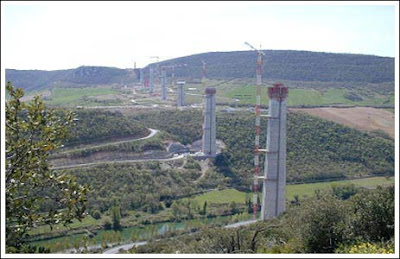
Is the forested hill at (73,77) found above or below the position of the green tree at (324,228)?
above

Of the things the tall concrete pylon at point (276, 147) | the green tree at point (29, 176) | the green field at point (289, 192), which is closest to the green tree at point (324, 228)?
the green tree at point (29, 176)

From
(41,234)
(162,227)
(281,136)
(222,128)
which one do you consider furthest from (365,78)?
(41,234)

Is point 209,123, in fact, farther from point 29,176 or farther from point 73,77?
point 73,77

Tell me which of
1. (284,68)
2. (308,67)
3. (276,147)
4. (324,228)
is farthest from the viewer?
(308,67)

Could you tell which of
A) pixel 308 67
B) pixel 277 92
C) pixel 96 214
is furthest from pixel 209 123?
pixel 308 67

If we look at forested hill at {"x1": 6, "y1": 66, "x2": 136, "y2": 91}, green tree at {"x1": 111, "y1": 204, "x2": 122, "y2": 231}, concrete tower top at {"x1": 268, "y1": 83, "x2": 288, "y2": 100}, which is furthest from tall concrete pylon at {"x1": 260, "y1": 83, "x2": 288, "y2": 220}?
forested hill at {"x1": 6, "y1": 66, "x2": 136, "y2": 91}

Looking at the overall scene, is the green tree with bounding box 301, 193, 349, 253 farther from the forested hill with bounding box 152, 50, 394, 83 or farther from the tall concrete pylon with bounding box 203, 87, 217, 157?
the forested hill with bounding box 152, 50, 394, 83

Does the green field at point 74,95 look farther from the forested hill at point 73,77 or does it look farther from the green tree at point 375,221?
the green tree at point 375,221

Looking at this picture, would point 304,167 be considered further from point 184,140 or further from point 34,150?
point 34,150
